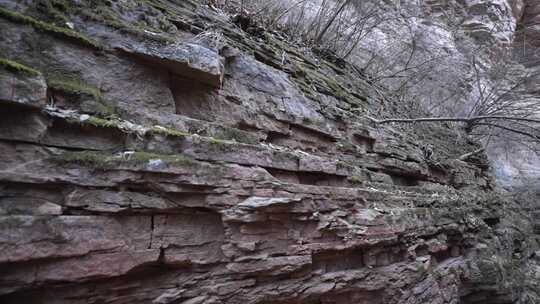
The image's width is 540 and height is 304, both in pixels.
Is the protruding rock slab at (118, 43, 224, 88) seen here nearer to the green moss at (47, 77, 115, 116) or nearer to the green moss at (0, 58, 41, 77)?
the green moss at (47, 77, 115, 116)

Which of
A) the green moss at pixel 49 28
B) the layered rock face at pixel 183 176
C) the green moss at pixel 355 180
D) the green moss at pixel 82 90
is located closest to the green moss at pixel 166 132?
the layered rock face at pixel 183 176

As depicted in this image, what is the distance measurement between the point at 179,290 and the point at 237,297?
0.44 m

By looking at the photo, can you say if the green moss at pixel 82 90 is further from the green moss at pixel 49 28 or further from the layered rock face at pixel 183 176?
the green moss at pixel 49 28

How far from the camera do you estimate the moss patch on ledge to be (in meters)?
1.80

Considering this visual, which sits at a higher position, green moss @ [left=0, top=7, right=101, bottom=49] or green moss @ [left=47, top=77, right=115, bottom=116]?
green moss @ [left=0, top=7, right=101, bottom=49]

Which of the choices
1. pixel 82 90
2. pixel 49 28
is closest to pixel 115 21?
pixel 49 28

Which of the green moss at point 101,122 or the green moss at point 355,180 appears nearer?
the green moss at point 101,122

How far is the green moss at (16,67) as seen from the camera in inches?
65.0

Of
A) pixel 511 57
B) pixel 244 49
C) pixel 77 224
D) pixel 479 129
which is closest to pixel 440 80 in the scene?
pixel 479 129

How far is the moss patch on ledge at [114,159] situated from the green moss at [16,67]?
491 mm

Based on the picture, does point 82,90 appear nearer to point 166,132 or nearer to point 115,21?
point 166,132

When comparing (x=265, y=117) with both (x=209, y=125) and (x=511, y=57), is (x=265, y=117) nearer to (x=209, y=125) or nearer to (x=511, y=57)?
(x=209, y=125)

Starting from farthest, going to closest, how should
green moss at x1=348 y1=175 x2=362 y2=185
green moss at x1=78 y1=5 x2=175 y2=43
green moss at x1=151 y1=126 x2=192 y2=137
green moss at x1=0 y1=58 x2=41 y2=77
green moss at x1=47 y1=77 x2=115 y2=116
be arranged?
1. green moss at x1=348 y1=175 x2=362 y2=185
2. green moss at x1=78 y1=5 x2=175 y2=43
3. green moss at x1=151 y1=126 x2=192 y2=137
4. green moss at x1=47 y1=77 x2=115 y2=116
5. green moss at x1=0 y1=58 x2=41 y2=77

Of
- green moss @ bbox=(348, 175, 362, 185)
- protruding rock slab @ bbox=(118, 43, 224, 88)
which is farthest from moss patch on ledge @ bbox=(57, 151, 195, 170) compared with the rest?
green moss @ bbox=(348, 175, 362, 185)
